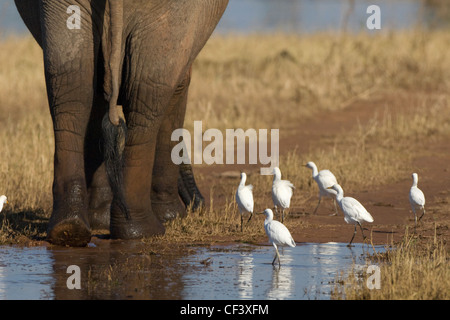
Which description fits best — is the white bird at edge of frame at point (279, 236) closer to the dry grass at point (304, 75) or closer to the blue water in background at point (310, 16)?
the dry grass at point (304, 75)

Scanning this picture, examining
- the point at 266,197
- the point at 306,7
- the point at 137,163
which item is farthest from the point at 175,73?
the point at 306,7

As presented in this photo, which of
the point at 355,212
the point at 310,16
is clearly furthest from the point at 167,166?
the point at 310,16

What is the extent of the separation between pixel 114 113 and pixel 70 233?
0.86m

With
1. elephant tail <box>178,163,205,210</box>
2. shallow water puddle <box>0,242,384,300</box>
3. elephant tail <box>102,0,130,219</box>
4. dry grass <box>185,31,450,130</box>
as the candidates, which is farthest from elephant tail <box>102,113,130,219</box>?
dry grass <box>185,31,450,130</box>

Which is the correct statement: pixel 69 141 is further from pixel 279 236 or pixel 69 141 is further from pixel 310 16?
pixel 310 16

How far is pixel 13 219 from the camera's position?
26.5 ft

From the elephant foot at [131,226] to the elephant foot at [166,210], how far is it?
32.9 inches

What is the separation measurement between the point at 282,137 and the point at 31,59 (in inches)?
272

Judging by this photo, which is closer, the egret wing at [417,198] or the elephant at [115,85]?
the elephant at [115,85]

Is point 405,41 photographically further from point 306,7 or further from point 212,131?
point 306,7

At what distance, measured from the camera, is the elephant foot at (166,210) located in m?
8.18

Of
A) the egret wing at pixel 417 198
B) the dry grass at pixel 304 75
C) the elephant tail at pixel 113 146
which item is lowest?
the egret wing at pixel 417 198

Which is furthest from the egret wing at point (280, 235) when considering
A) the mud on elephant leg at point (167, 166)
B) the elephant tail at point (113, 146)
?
the mud on elephant leg at point (167, 166)

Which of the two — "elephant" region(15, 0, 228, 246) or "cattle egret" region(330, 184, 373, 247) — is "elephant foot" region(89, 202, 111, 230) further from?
"cattle egret" region(330, 184, 373, 247)
